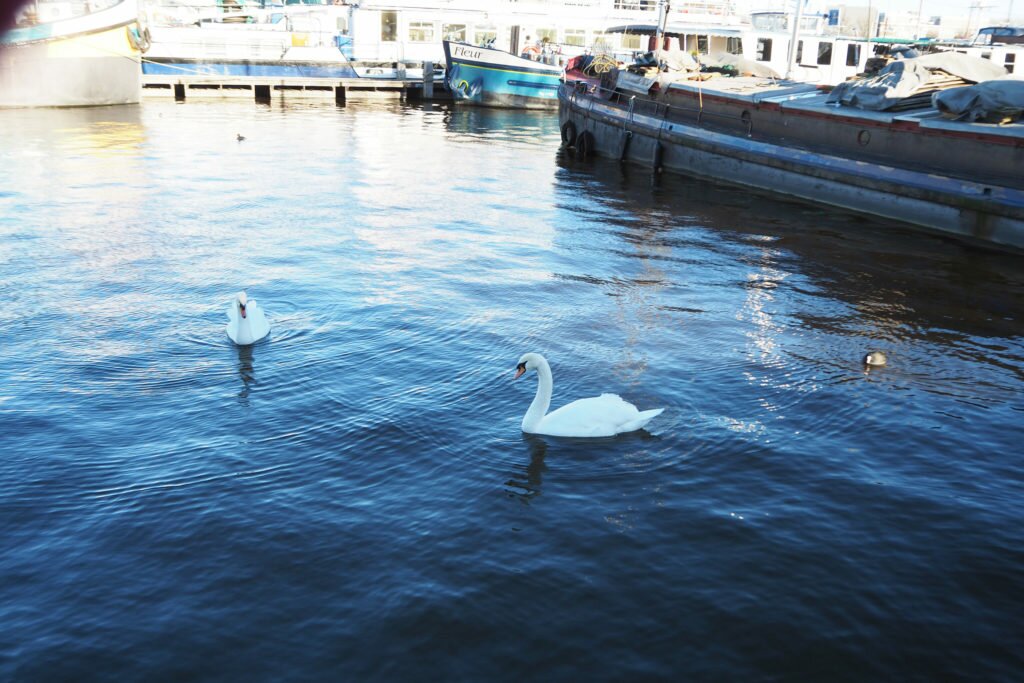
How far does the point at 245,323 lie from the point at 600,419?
5.73m

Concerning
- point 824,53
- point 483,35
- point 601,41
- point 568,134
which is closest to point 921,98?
point 568,134

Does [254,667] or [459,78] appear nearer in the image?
[254,667]

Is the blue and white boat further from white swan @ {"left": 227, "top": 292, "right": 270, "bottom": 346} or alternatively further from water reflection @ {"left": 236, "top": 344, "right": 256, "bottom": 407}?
water reflection @ {"left": 236, "top": 344, "right": 256, "bottom": 407}

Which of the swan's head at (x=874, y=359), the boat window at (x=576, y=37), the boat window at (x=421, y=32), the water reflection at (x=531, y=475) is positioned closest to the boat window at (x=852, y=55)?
the boat window at (x=576, y=37)

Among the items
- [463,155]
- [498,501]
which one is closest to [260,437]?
[498,501]

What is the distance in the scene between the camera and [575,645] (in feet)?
23.4

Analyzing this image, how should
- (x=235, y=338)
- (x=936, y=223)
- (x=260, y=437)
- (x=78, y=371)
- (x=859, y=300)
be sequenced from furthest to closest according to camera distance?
(x=936, y=223), (x=859, y=300), (x=235, y=338), (x=78, y=371), (x=260, y=437)

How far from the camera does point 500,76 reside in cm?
5403

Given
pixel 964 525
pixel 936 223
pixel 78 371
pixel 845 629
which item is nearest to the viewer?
pixel 845 629

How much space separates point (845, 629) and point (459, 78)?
Answer: 5074cm

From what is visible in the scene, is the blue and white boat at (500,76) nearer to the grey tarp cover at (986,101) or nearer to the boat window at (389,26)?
the boat window at (389,26)

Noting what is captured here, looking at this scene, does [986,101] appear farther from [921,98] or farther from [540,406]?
[540,406]

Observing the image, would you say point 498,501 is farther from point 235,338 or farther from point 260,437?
point 235,338

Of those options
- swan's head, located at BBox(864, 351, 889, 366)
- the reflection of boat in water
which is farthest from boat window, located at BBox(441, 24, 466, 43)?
swan's head, located at BBox(864, 351, 889, 366)
